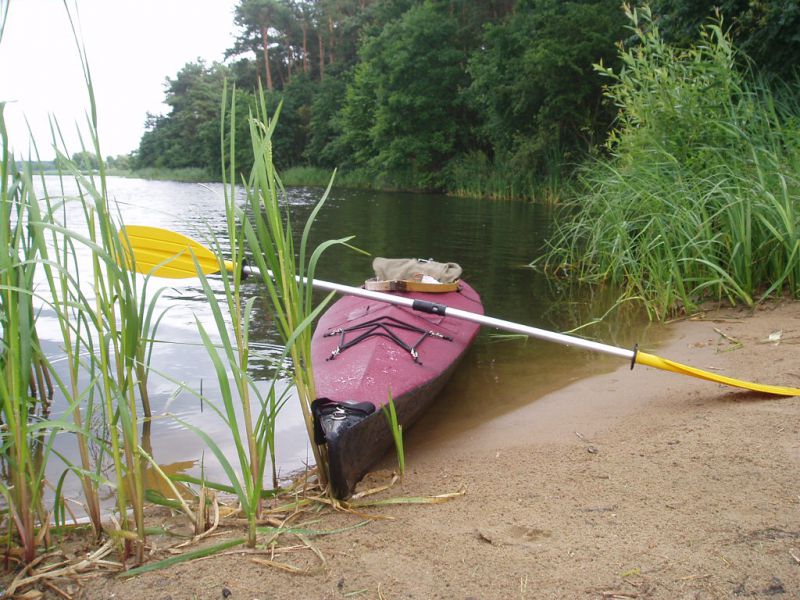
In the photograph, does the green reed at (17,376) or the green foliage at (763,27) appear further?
the green foliage at (763,27)

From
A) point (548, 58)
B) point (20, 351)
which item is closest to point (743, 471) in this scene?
point (20, 351)

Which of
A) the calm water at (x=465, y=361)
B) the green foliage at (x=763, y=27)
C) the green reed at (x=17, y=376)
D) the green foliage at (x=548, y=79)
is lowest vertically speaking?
the calm water at (x=465, y=361)

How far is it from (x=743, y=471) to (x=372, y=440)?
1.14m

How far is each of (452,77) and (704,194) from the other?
76.3 feet

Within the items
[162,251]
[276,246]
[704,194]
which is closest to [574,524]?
[276,246]

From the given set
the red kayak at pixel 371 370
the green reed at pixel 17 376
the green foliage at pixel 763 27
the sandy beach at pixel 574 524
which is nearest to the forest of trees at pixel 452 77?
the green foliage at pixel 763 27

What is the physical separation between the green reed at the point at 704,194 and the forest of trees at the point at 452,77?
2126mm

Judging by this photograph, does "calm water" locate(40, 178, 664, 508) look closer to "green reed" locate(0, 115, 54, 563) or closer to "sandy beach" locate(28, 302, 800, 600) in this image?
"green reed" locate(0, 115, 54, 563)

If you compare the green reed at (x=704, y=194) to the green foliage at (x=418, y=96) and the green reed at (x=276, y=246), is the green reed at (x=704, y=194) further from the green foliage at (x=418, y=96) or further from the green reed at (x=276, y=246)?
the green foliage at (x=418, y=96)

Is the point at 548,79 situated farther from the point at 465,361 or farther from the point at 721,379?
the point at 721,379

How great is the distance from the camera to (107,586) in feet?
4.58

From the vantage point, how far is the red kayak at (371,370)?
1.97 meters

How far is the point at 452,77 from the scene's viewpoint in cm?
2597

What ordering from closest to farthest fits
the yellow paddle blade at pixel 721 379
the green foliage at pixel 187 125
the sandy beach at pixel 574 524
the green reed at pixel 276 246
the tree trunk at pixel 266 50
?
the sandy beach at pixel 574 524 < the green reed at pixel 276 246 < the yellow paddle blade at pixel 721 379 < the tree trunk at pixel 266 50 < the green foliage at pixel 187 125
